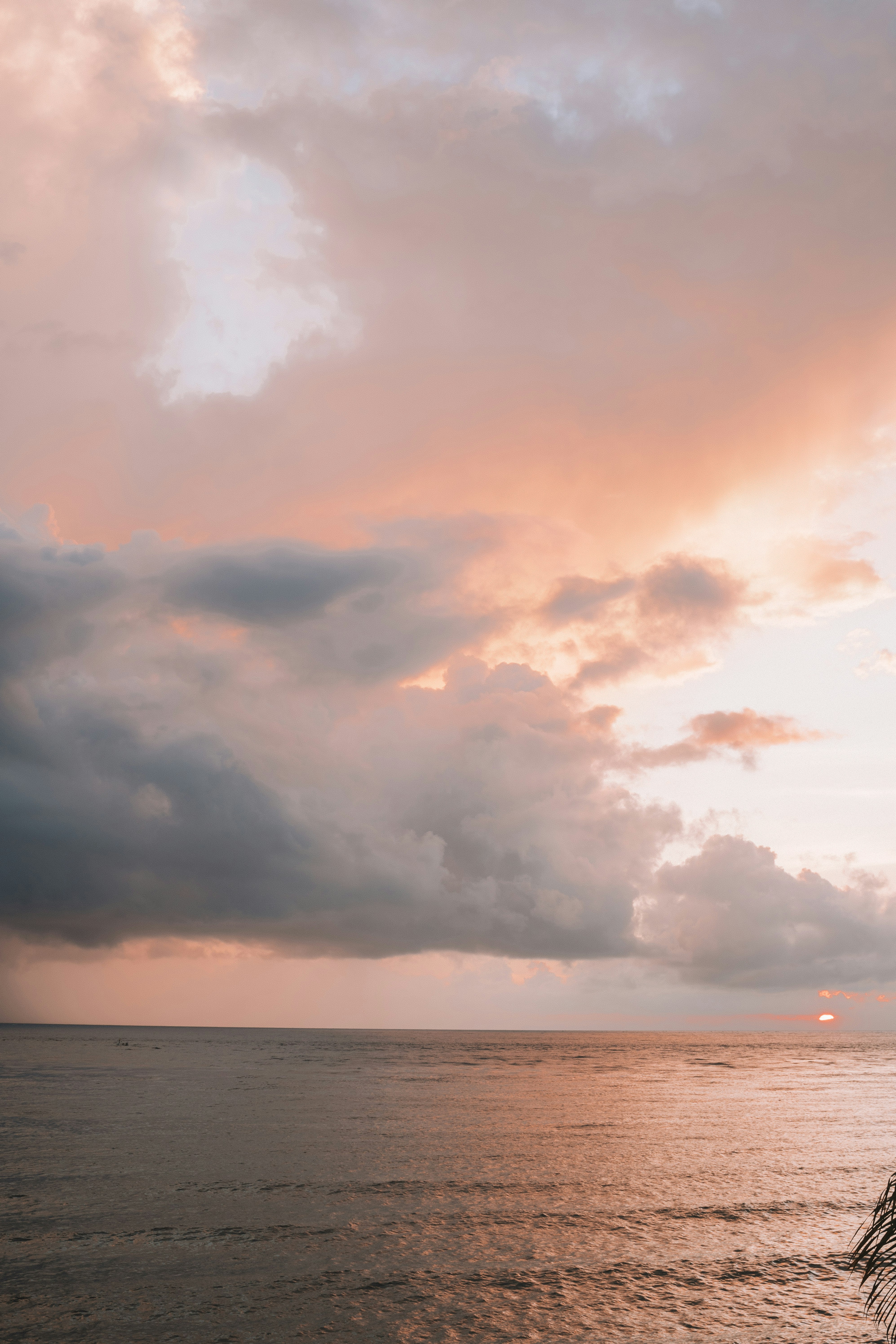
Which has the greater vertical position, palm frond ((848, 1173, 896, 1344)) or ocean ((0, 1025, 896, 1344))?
palm frond ((848, 1173, 896, 1344))

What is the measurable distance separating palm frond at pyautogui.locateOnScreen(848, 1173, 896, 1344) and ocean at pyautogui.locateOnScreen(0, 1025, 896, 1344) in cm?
58

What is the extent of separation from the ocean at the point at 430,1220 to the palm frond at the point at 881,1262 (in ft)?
1.91

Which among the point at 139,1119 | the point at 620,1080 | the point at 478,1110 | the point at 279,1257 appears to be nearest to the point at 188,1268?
the point at 279,1257

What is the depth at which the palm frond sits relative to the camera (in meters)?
12.7

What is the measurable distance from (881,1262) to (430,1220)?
2017 centimetres

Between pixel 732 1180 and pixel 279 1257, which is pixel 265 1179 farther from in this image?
pixel 732 1180

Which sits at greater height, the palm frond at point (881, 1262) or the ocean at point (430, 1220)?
the palm frond at point (881, 1262)

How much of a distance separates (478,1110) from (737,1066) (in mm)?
106847

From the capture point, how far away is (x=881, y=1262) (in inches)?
587

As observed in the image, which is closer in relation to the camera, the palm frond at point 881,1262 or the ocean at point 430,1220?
the palm frond at point 881,1262

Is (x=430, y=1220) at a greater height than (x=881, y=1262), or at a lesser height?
lesser

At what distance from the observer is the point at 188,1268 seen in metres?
24.9

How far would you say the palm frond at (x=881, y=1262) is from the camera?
41.7 ft

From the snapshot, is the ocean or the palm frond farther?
the ocean
